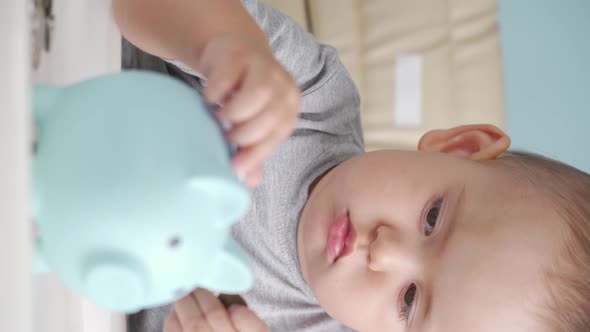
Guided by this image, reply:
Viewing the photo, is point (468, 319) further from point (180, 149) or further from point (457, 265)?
point (180, 149)

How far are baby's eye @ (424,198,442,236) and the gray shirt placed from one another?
17 centimetres

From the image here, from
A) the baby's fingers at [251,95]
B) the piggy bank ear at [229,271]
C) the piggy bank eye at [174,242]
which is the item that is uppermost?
the baby's fingers at [251,95]

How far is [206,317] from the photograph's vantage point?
0.60 m

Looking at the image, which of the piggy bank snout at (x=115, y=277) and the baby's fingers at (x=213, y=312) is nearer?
the piggy bank snout at (x=115, y=277)

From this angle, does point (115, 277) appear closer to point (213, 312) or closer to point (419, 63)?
point (213, 312)

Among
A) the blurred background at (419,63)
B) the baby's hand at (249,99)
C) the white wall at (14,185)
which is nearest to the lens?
the white wall at (14,185)

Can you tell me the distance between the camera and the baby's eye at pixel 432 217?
606mm

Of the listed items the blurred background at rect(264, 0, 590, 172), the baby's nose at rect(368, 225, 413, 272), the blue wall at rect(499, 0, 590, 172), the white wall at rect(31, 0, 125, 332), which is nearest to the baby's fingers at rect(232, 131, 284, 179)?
the white wall at rect(31, 0, 125, 332)

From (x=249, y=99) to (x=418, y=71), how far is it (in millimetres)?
824

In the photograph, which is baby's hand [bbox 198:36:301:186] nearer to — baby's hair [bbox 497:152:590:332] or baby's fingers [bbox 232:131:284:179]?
baby's fingers [bbox 232:131:284:179]

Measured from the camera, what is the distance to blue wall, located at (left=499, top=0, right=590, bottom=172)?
1.32 meters

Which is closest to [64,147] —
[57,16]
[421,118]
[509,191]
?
[57,16]

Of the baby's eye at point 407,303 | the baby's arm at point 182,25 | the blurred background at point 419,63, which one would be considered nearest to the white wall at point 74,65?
the baby's arm at point 182,25

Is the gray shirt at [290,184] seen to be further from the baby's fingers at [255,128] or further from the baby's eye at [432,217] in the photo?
the baby's fingers at [255,128]
